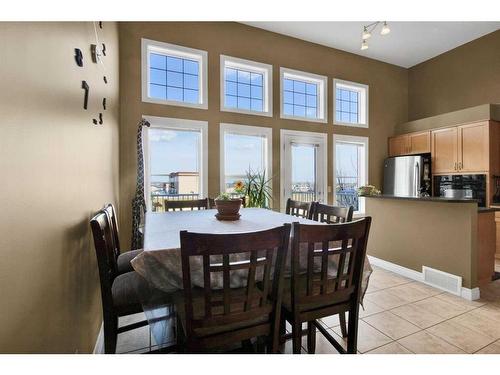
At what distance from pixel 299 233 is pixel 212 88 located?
11.2ft

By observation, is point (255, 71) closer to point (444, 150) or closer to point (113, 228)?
point (113, 228)

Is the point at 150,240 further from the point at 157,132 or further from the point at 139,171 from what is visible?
the point at 157,132

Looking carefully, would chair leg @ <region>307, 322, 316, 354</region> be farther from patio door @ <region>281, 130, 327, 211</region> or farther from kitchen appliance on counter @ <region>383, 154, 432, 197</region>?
kitchen appliance on counter @ <region>383, 154, 432, 197</region>

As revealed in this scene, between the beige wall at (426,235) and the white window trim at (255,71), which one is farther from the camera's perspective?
the white window trim at (255,71)

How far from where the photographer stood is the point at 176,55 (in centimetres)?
387

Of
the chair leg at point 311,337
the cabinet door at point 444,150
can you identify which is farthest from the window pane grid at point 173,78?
the cabinet door at point 444,150

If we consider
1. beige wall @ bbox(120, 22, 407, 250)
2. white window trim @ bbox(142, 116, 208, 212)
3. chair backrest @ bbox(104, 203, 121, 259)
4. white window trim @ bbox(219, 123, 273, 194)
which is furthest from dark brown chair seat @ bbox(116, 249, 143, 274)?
white window trim @ bbox(219, 123, 273, 194)

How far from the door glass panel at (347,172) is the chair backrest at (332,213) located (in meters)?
2.81

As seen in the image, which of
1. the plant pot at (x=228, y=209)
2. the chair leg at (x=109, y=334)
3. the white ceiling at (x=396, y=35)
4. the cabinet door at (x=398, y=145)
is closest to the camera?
the chair leg at (x=109, y=334)

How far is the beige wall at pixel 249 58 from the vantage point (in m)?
3.50

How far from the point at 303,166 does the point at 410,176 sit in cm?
211

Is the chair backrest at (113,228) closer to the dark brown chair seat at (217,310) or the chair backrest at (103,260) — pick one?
the chair backrest at (103,260)

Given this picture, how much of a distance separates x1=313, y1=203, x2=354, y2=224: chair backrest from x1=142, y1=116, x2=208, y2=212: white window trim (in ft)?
6.76
